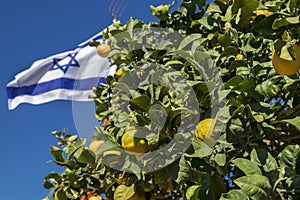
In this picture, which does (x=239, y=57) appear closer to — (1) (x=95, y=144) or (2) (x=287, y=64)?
(2) (x=287, y=64)

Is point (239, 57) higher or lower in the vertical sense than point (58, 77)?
lower

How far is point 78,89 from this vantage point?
3.58 metres

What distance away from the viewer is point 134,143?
0.98m

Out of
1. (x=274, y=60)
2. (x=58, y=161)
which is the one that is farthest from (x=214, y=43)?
(x=58, y=161)

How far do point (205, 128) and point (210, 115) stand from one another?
0.22 feet

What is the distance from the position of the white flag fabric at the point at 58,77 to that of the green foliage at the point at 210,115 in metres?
2.32

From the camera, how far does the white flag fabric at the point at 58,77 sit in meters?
3.80

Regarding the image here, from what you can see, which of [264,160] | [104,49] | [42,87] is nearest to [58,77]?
[42,87]

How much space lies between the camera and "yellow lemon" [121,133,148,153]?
977 mm

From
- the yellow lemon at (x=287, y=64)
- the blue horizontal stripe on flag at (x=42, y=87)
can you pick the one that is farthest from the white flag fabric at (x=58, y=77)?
the yellow lemon at (x=287, y=64)

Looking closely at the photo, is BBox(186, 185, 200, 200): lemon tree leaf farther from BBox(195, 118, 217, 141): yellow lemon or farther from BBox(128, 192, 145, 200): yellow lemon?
BBox(128, 192, 145, 200): yellow lemon

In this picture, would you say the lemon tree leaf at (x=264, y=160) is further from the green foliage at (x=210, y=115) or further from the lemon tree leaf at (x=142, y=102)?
the lemon tree leaf at (x=142, y=102)

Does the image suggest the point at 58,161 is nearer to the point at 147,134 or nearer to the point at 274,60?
the point at 147,134

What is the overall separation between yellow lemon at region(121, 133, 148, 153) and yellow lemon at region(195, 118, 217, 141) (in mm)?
125
